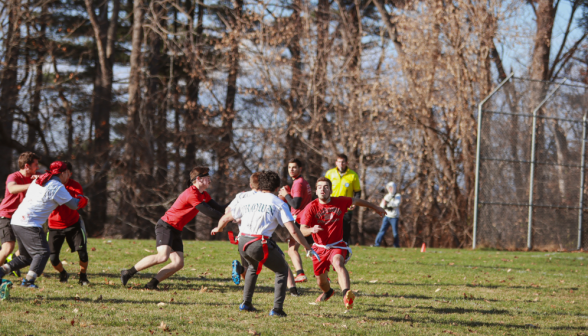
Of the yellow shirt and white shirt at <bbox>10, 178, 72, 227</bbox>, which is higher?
the yellow shirt

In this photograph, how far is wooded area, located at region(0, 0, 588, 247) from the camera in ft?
70.5

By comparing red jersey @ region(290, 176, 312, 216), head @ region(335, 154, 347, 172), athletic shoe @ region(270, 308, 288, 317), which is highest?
head @ region(335, 154, 347, 172)

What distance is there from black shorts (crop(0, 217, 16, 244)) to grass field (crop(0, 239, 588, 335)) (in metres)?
0.72

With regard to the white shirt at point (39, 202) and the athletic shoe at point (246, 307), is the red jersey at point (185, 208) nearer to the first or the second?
the white shirt at point (39, 202)

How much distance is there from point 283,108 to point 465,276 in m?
14.6

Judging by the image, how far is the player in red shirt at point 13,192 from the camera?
7.64 meters

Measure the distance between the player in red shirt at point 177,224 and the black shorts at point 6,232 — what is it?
1.53 m

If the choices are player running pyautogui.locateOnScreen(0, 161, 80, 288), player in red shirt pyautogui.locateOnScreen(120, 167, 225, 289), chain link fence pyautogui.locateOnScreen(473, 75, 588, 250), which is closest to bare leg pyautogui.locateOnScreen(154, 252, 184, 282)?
player in red shirt pyautogui.locateOnScreen(120, 167, 225, 289)

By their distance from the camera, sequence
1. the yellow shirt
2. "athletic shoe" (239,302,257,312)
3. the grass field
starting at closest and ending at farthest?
the grass field → "athletic shoe" (239,302,257,312) → the yellow shirt

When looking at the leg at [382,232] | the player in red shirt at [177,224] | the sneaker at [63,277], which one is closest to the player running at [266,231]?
the player in red shirt at [177,224]

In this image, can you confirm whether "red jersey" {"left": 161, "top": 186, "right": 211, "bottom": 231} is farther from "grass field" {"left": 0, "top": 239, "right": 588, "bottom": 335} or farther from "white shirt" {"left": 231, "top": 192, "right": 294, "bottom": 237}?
"white shirt" {"left": 231, "top": 192, "right": 294, "bottom": 237}

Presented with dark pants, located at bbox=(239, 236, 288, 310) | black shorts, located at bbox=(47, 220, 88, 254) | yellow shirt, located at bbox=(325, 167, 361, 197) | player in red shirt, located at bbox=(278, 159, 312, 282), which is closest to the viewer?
dark pants, located at bbox=(239, 236, 288, 310)

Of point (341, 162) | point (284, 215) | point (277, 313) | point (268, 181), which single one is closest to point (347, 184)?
point (341, 162)

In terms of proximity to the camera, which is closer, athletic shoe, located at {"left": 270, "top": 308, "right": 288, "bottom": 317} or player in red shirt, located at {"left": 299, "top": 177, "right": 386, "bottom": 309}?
athletic shoe, located at {"left": 270, "top": 308, "right": 288, "bottom": 317}
